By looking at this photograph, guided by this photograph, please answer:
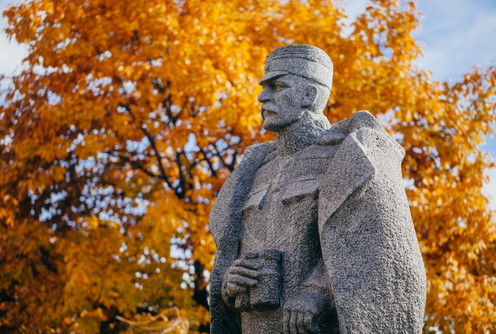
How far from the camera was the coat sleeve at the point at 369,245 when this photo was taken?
11.4 ft

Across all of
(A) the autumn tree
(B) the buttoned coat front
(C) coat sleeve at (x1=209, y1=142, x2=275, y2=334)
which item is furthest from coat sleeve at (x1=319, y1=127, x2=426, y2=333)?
(A) the autumn tree

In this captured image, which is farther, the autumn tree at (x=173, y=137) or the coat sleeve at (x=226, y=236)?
the autumn tree at (x=173, y=137)

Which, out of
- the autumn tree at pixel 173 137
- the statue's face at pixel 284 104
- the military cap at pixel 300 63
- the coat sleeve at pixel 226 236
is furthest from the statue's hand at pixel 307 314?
the autumn tree at pixel 173 137

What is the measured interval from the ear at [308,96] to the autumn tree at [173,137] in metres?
4.56

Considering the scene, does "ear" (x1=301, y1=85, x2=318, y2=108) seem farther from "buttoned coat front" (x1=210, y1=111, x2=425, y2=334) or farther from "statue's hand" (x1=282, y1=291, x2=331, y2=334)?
"statue's hand" (x1=282, y1=291, x2=331, y2=334)

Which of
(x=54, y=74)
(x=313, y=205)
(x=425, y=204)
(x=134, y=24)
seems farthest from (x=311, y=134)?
(x=54, y=74)

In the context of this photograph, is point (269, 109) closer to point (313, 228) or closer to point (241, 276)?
point (313, 228)

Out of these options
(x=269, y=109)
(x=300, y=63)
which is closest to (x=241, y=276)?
(x=269, y=109)

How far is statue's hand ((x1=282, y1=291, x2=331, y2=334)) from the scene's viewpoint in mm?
3584

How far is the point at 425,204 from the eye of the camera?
8.91m

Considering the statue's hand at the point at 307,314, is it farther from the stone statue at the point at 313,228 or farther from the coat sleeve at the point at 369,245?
the coat sleeve at the point at 369,245

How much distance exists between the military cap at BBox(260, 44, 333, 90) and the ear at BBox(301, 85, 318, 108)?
68 millimetres

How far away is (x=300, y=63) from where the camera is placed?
4355 mm

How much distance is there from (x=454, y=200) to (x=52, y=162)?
234 inches
